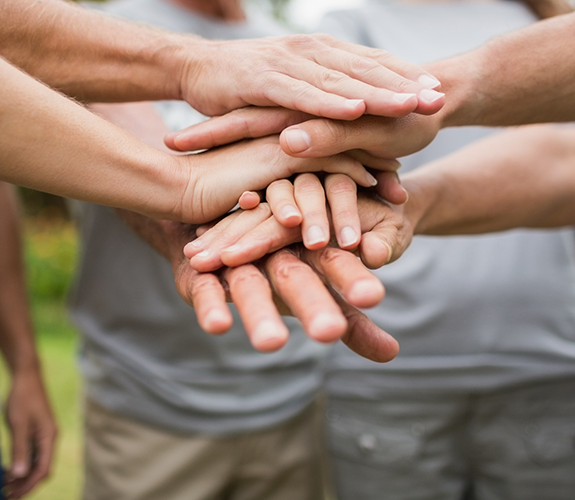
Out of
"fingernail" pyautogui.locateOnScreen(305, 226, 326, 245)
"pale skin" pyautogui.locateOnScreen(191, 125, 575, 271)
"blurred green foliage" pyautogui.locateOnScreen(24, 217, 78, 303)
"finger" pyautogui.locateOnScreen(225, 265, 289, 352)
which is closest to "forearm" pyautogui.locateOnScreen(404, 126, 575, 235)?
"pale skin" pyautogui.locateOnScreen(191, 125, 575, 271)

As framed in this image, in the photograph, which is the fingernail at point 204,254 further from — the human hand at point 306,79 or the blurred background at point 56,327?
the blurred background at point 56,327

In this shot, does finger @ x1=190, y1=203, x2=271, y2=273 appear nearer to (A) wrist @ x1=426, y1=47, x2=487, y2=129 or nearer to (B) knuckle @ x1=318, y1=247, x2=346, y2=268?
(B) knuckle @ x1=318, y1=247, x2=346, y2=268

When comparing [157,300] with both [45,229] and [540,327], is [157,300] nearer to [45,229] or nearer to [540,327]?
[540,327]

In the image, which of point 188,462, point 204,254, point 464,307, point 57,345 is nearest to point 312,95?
point 204,254

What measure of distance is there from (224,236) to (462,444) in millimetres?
1146

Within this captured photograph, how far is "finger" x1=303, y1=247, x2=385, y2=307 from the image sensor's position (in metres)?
0.79

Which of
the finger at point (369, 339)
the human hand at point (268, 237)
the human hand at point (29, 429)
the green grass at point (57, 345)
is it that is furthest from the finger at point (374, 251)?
the green grass at point (57, 345)

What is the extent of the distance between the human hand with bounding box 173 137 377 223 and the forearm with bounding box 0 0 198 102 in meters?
0.26

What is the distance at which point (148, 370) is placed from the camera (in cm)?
175

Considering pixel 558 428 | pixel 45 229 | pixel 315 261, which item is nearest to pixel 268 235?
pixel 315 261

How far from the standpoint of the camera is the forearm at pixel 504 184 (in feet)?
4.64

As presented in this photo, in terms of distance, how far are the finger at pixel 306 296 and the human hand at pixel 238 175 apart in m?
0.20

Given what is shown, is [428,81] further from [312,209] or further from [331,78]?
[312,209]

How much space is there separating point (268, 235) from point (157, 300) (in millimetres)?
893
